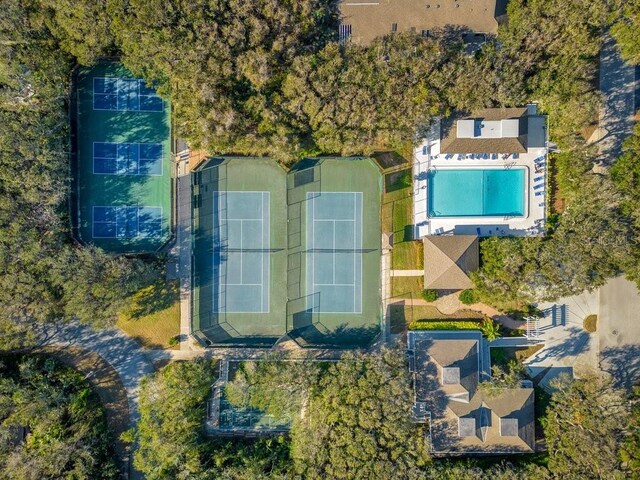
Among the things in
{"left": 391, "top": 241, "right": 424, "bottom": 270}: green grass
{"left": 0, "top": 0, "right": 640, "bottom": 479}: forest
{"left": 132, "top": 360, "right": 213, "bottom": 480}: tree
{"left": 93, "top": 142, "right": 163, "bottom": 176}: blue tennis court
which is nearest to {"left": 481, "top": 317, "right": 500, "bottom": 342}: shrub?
{"left": 0, "top": 0, "right": 640, "bottom": 479}: forest

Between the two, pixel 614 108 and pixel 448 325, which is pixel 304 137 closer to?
pixel 448 325

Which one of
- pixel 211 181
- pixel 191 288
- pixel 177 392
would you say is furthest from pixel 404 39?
pixel 177 392

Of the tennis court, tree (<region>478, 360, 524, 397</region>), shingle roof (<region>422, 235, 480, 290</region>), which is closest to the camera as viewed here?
tree (<region>478, 360, 524, 397</region>)

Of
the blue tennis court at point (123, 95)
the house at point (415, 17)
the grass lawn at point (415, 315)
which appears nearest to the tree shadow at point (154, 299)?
the blue tennis court at point (123, 95)

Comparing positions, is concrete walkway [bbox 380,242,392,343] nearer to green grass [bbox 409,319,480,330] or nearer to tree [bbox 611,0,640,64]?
green grass [bbox 409,319,480,330]

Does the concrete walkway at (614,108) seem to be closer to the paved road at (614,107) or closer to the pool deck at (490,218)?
the paved road at (614,107)

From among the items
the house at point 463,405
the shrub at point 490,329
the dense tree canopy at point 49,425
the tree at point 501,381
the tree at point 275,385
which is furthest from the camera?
the shrub at point 490,329
